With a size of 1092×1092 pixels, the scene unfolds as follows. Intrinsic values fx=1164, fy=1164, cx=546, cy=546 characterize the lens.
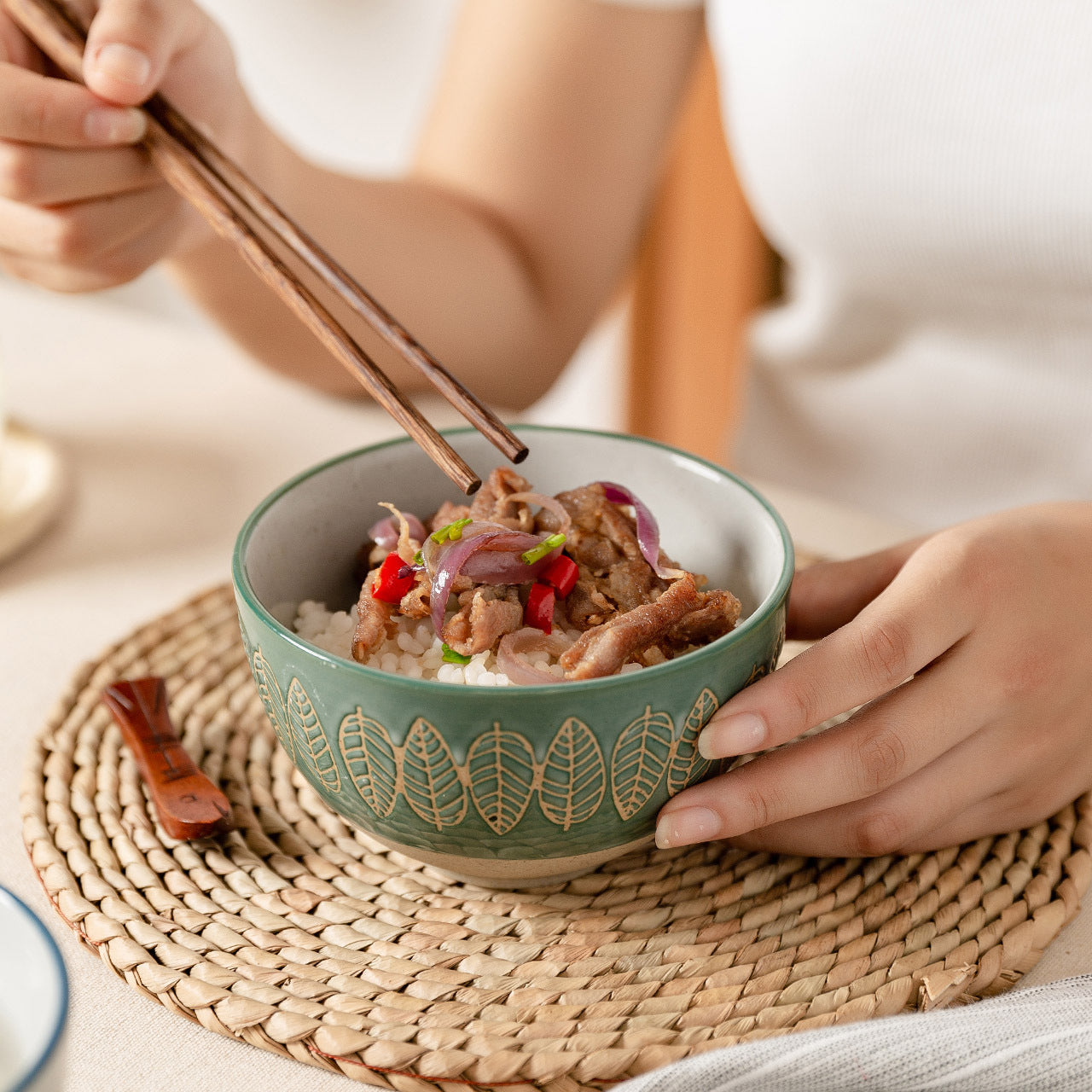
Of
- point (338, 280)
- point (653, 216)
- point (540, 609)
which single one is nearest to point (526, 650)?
A: point (540, 609)

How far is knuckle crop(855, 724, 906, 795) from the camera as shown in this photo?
0.79 meters

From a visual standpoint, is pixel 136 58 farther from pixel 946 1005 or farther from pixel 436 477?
pixel 946 1005

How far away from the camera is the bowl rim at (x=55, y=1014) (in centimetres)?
45

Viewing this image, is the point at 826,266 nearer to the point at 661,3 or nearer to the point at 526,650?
the point at 661,3

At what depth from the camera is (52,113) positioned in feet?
3.31

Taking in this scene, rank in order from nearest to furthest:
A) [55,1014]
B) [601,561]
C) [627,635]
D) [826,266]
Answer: [55,1014] < [627,635] < [601,561] < [826,266]

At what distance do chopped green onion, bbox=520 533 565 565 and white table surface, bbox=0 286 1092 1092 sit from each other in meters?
0.37

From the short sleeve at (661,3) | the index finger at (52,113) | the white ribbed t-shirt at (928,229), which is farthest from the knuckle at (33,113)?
the short sleeve at (661,3)

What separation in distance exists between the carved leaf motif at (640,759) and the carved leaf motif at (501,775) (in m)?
0.06

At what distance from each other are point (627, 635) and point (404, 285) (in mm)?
1113

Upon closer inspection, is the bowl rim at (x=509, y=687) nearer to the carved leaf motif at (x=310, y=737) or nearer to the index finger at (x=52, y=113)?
the carved leaf motif at (x=310, y=737)

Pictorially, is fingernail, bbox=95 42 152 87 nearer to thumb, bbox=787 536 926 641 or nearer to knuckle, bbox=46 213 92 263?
knuckle, bbox=46 213 92 263

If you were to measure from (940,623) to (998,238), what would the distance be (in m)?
0.85

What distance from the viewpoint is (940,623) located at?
81cm
